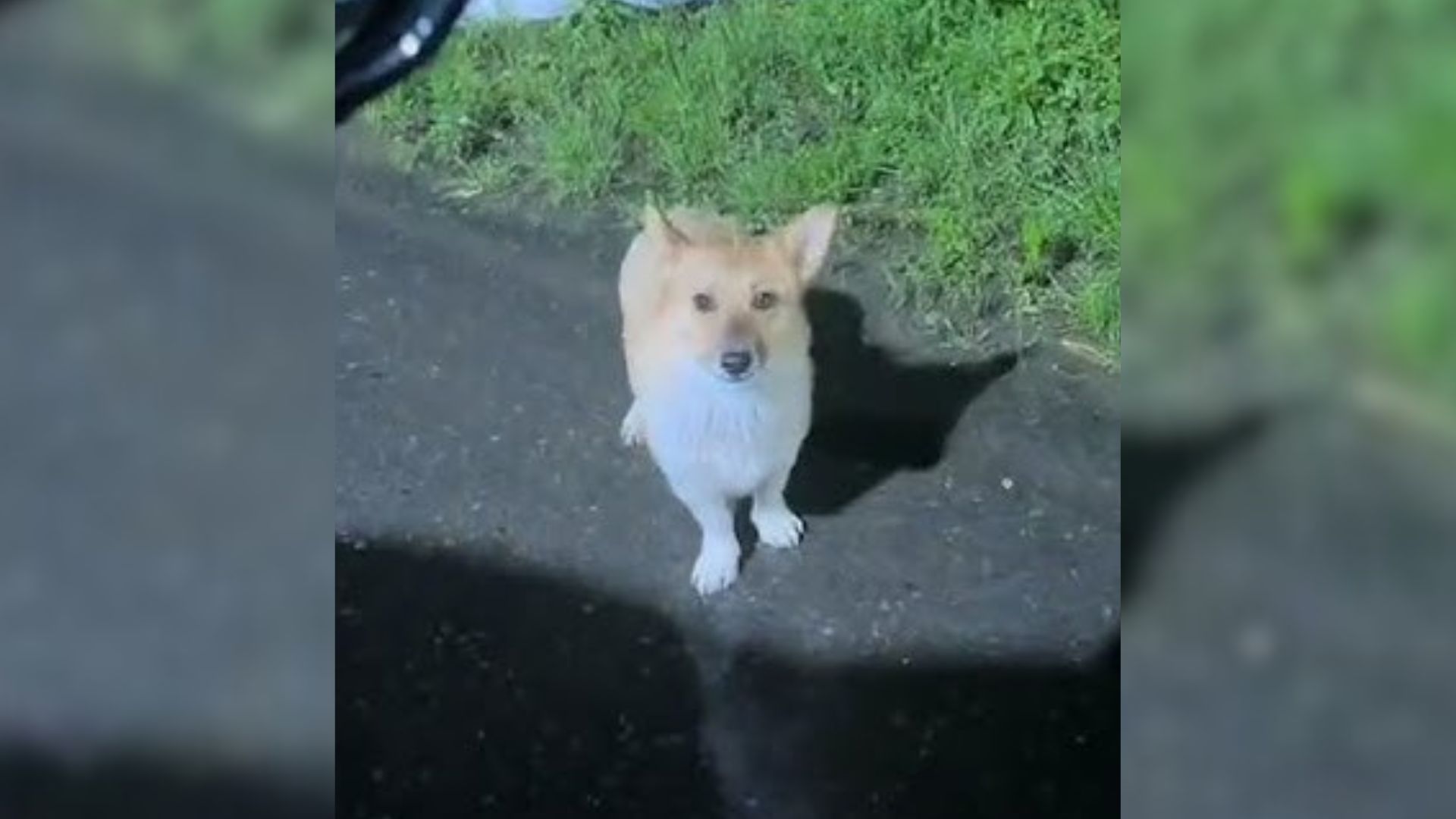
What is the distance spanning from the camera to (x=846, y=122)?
983 mm

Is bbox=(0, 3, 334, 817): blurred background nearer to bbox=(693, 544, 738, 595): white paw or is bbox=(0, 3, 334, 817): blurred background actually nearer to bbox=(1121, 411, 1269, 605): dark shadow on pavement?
bbox=(693, 544, 738, 595): white paw

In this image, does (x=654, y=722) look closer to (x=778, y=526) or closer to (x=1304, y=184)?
(x=778, y=526)

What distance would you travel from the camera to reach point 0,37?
82 centimetres

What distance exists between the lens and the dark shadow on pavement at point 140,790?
0.84 meters

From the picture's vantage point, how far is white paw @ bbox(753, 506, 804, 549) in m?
0.99

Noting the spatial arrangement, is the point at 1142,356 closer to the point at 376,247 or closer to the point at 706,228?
the point at 706,228

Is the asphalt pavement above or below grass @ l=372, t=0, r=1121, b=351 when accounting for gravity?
below

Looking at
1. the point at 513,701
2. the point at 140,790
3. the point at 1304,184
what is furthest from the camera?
the point at 513,701

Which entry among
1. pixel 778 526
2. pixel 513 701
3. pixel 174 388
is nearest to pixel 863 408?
pixel 778 526

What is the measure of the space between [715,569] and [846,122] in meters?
0.18

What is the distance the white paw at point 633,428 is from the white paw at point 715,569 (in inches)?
1.9

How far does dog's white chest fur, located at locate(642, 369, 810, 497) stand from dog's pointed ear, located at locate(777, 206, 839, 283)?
4 cm

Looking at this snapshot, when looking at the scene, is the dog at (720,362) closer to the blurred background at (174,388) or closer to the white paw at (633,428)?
the white paw at (633,428)

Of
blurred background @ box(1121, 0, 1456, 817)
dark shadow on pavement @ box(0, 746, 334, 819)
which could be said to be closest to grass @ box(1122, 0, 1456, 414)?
blurred background @ box(1121, 0, 1456, 817)
